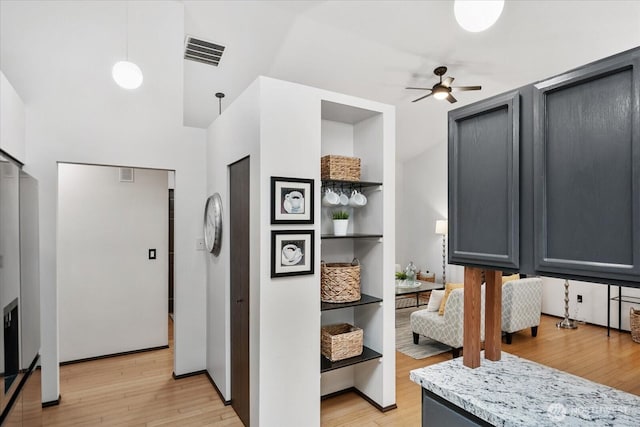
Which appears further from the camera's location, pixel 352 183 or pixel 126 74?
pixel 352 183

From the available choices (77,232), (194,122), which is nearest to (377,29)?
(194,122)

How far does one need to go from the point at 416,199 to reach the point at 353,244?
488 cm

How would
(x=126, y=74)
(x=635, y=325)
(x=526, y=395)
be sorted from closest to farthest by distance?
(x=526, y=395), (x=126, y=74), (x=635, y=325)

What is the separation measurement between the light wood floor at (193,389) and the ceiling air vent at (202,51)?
3217mm

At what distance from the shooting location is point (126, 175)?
3.99 meters

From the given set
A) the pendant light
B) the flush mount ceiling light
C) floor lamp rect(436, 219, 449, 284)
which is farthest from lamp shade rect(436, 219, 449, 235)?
the pendant light

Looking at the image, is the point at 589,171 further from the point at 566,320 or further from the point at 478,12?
the point at 566,320

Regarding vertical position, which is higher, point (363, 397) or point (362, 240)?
point (362, 240)

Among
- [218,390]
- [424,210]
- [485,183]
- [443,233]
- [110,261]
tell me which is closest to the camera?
[485,183]

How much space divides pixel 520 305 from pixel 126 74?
4.67m

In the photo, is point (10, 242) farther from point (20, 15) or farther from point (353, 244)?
point (353, 244)

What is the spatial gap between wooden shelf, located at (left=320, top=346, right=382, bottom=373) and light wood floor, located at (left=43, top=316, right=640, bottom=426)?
1.43 feet

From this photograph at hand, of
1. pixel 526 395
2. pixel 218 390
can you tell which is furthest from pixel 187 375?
pixel 526 395

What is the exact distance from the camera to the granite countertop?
118 cm
